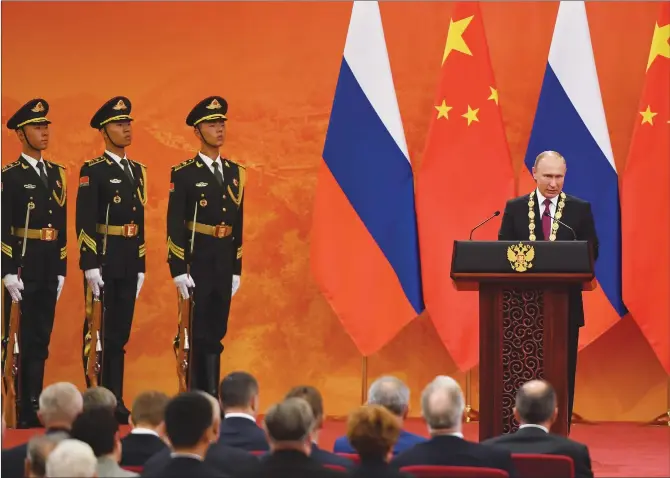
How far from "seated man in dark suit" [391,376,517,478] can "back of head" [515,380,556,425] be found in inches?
11.9

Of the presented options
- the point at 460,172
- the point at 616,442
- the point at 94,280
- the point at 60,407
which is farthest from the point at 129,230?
the point at 60,407

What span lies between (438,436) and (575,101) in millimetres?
4473

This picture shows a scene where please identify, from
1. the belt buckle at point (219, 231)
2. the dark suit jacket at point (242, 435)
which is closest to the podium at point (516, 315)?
the dark suit jacket at point (242, 435)

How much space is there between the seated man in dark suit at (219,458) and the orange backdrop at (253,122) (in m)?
4.39

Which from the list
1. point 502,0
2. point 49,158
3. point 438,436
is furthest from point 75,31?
point 438,436

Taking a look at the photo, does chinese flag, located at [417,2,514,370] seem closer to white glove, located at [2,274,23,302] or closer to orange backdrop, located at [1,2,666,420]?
orange backdrop, located at [1,2,666,420]

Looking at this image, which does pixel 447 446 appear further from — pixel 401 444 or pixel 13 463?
pixel 13 463

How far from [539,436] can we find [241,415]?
1118 mm

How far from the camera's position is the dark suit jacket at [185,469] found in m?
3.65

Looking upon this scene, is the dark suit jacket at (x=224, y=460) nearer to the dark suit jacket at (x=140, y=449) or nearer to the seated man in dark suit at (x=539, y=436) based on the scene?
the dark suit jacket at (x=140, y=449)

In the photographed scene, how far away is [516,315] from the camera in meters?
5.43

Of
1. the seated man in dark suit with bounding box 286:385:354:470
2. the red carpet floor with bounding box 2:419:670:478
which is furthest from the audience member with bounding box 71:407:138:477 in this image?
the red carpet floor with bounding box 2:419:670:478

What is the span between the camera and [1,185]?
7.51 meters

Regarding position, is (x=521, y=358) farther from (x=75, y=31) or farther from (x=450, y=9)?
(x=75, y=31)
